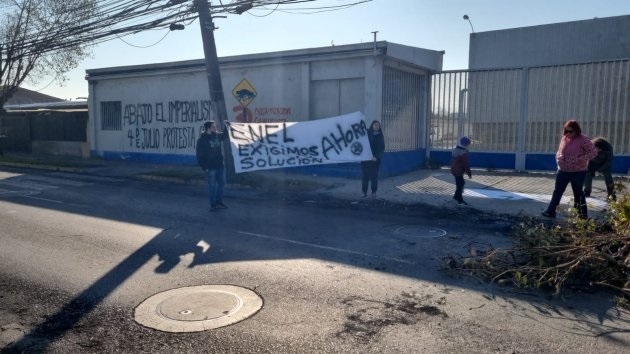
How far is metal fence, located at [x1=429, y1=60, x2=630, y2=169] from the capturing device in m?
14.9

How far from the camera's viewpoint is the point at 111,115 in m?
22.1

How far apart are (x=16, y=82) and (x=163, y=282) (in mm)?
24532

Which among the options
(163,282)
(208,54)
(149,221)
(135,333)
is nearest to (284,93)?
(208,54)

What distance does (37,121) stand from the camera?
26.1m

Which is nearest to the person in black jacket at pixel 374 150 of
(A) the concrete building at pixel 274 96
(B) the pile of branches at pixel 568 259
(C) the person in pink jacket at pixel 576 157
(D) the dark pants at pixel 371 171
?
(D) the dark pants at pixel 371 171

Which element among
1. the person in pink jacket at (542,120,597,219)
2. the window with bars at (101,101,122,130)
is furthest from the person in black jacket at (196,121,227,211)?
the window with bars at (101,101,122,130)

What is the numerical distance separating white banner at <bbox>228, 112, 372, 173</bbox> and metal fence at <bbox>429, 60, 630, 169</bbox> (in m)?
6.19

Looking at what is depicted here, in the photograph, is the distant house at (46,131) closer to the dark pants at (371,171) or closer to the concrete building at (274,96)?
the concrete building at (274,96)

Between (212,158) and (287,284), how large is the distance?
204 inches

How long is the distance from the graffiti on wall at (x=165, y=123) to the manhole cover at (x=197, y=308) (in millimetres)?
13700

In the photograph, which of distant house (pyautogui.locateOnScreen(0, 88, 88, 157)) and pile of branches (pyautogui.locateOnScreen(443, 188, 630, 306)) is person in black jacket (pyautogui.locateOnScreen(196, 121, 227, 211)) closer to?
pile of branches (pyautogui.locateOnScreen(443, 188, 630, 306))

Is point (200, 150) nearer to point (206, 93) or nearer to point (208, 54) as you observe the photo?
point (208, 54)

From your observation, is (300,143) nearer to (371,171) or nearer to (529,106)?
(371,171)

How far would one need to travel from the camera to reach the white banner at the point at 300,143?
11688mm
